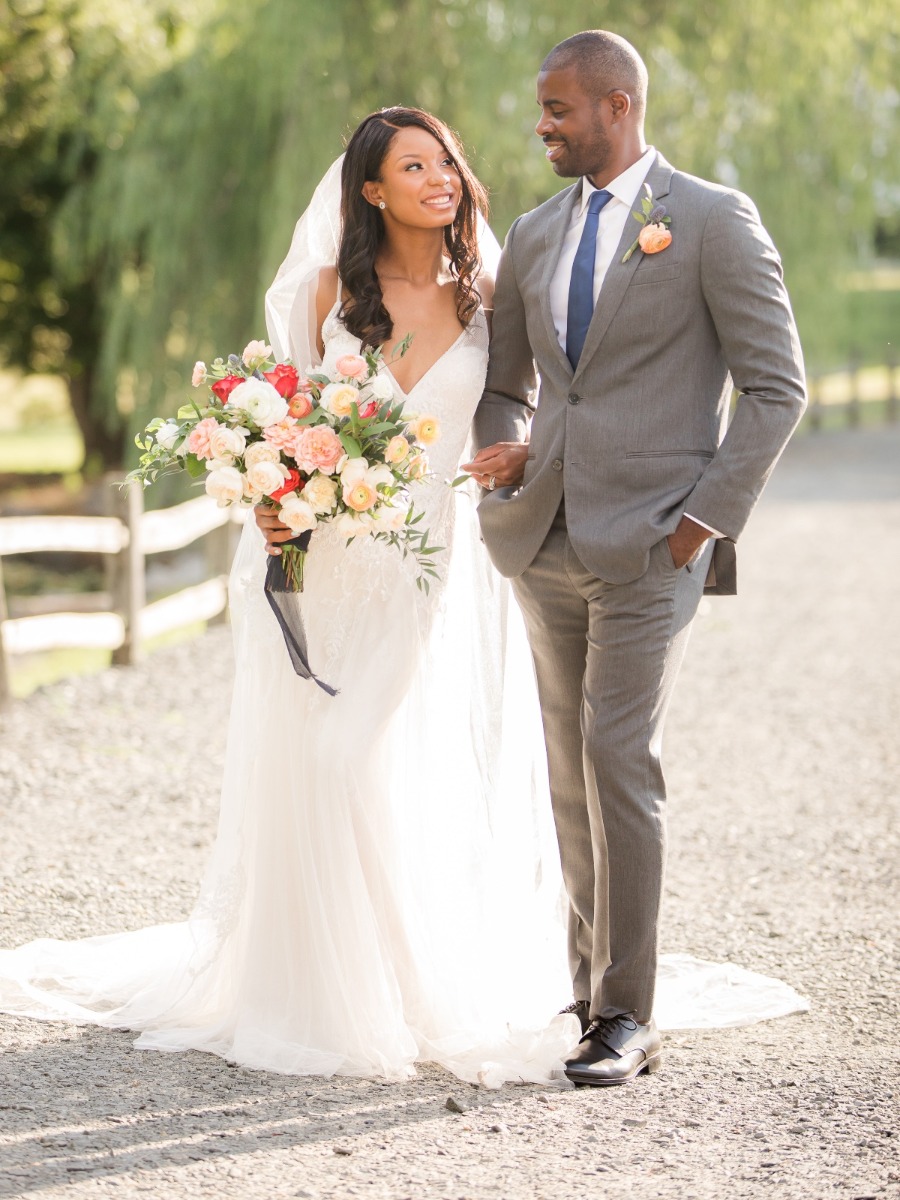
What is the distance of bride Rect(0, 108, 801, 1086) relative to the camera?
3.54 m

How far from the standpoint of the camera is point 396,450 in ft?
11.1

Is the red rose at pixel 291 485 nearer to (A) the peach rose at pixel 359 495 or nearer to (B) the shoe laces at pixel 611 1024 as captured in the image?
(A) the peach rose at pixel 359 495

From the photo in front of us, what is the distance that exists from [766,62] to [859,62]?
324cm

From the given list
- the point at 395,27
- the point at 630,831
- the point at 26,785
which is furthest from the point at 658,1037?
the point at 395,27

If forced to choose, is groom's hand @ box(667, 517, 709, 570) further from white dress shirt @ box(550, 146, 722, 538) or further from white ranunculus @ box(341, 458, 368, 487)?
white ranunculus @ box(341, 458, 368, 487)

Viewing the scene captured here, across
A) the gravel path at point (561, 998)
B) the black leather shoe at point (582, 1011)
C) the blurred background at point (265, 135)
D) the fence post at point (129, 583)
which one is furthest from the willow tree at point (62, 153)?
the black leather shoe at point (582, 1011)

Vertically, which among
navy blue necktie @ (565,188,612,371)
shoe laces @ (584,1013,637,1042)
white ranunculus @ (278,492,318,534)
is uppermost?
navy blue necktie @ (565,188,612,371)

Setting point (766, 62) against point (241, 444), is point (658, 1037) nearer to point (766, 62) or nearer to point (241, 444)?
point (241, 444)

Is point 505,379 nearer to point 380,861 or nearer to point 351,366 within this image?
point 351,366

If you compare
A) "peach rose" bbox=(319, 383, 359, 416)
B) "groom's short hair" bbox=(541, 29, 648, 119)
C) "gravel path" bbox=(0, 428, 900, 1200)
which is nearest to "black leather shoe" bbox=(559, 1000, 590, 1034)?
"gravel path" bbox=(0, 428, 900, 1200)

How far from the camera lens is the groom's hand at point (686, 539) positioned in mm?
3260

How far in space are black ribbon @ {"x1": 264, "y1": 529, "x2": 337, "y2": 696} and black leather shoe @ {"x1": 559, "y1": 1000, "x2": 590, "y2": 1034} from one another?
973mm

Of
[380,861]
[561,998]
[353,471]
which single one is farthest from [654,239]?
[561,998]

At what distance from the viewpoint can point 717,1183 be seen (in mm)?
2822
